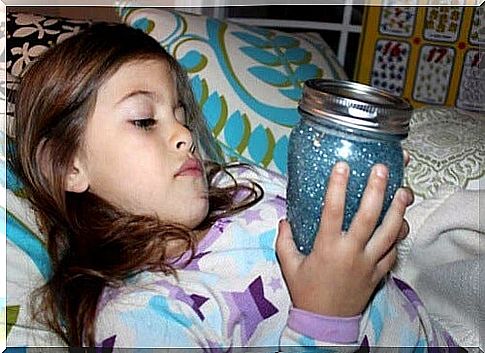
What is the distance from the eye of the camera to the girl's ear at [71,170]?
1.45 ft

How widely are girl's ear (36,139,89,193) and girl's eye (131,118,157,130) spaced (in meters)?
0.04

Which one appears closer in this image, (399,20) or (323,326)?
(323,326)

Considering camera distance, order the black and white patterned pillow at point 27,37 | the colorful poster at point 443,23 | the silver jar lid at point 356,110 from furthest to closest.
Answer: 1. the colorful poster at point 443,23
2. the black and white patterned pillow at point 27,37
3. the silver jar lid at point 356,110

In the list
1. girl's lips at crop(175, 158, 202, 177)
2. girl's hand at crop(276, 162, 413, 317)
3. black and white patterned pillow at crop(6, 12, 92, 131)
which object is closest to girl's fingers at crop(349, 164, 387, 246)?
girl's hand at crop(276, 162, 413, 317)

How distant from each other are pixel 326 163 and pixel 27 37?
235 millimetres

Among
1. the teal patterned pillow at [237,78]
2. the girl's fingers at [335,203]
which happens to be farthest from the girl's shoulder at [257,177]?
the girl's fingers at [335,203]

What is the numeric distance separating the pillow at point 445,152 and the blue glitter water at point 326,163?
0.21 m

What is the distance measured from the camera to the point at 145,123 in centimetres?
43

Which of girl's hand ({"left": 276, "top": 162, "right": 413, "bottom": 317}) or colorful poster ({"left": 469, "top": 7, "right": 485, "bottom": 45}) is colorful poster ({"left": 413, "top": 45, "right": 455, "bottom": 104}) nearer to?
colorful poster ({"left": 469, "top": 7, "right": 485, "bottom": 45})

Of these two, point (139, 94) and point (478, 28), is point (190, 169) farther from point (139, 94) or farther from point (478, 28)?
point (478, 28)

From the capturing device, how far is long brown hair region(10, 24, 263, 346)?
429 millimetres

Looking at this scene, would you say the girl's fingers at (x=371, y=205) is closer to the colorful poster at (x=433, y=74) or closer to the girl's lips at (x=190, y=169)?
the girl's lips at (x=190, y=169)

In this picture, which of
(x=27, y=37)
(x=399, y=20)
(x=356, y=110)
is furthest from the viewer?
(x=399, y=20)

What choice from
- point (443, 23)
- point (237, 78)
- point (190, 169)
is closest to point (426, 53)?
point (443, 23)
